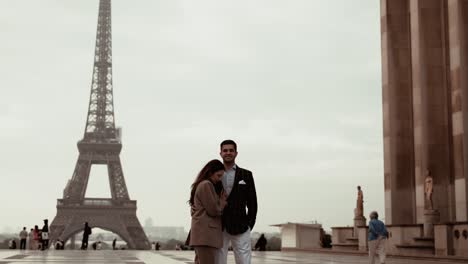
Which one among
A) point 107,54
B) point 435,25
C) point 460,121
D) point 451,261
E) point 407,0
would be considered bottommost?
point 451,261

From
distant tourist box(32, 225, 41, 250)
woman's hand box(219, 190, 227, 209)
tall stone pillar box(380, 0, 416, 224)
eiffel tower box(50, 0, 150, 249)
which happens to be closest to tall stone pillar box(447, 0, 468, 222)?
tall stone pillar box(380, 0, 416, 224)

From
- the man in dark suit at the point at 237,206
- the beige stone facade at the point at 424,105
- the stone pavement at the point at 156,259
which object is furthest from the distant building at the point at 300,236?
the man in dark suit at the point at 237,206

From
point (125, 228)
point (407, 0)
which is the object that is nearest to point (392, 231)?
point (407, 0)

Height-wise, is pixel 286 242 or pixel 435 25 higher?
pixel 435 25

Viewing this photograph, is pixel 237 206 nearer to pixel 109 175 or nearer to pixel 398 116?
pixel 398 116

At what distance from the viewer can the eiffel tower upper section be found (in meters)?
110

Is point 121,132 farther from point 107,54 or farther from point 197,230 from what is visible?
point 197,230

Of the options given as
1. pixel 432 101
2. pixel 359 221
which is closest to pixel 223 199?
pixel 432 101

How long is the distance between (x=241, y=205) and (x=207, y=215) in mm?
548

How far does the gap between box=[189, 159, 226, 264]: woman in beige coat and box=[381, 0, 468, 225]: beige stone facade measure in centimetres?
2530

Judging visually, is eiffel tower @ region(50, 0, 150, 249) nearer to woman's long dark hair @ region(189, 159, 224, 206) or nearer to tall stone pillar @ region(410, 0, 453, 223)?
tall stone pillar @ region(410, 0, 453, 223)

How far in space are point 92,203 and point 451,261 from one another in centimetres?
8087

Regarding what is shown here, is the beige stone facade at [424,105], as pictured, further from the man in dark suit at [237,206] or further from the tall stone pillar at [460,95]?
the man in dark suit at [237,206]

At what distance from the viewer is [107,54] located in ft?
367
